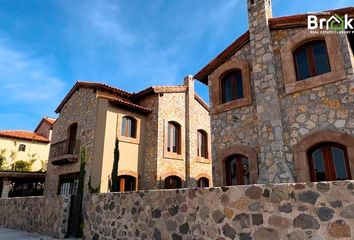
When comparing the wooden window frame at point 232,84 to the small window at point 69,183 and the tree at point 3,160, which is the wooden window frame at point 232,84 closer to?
the small window at point 69,183

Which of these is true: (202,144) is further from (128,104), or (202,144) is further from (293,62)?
(293,62)

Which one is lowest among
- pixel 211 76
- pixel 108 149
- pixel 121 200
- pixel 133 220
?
pixel 133 220

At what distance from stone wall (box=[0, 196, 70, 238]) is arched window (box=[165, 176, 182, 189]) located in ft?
23.4

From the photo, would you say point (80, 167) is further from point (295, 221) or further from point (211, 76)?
point (295, 221)

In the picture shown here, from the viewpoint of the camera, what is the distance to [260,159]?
842cm

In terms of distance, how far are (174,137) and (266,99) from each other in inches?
368

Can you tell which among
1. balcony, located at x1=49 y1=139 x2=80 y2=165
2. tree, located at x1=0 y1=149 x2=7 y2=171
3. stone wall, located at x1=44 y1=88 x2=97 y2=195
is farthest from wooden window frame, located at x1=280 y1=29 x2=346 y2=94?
tree, located at x1=0 y1=149 x2=7 y2=171

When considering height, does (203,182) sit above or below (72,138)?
below

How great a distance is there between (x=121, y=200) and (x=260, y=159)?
445 centimetres

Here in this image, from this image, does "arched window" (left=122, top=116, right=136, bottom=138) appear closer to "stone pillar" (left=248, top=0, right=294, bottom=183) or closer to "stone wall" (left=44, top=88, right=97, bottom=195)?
"stone wall" (left=44, top=88, right=97, bottom=195)

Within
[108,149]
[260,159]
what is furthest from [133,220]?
[108,149]

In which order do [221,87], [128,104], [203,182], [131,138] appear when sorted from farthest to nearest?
[203,182] < [131,138] < [128,104] < [221,87]

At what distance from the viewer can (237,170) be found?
9.27 m

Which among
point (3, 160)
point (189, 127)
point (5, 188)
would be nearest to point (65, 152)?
point (5, 188)
